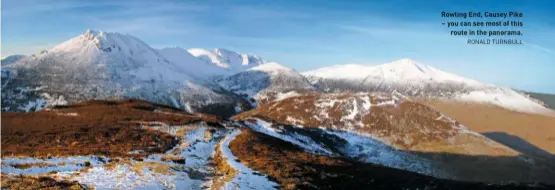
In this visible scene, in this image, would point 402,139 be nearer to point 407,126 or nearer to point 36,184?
point 407,126

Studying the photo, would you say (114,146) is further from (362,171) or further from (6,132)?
(362,171)

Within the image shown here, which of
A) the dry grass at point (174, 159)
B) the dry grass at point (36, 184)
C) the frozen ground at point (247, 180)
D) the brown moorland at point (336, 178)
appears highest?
→ the dry grass at point (36, 184)

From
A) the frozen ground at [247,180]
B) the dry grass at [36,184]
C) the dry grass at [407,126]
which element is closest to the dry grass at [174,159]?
the frozen ground at [247,180]

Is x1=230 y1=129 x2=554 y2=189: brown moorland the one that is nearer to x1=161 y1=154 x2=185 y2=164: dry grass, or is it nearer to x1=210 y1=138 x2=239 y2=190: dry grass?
x1=210 y1=138 x2=239 y2=190: dry grass

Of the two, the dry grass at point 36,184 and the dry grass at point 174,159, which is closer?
the dry grass at point 36,184

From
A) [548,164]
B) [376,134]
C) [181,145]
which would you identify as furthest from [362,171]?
[548,164]

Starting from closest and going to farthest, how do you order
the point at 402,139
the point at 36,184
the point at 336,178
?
1. the point at 36,184
2. the point at 336,178
3. the point at 402,139

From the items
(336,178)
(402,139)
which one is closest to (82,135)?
(336,178)

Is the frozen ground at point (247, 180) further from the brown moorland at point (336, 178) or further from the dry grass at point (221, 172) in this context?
the brown moorland at point (336, 178)
